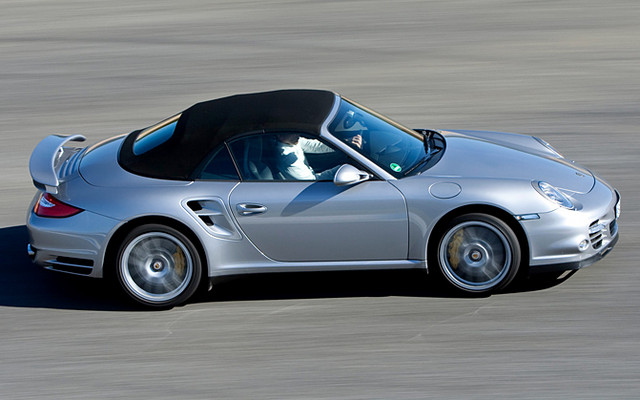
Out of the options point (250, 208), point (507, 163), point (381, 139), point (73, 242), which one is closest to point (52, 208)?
point (73, 242)

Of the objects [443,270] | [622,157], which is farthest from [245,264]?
[622,157]

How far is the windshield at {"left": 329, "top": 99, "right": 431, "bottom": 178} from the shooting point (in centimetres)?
639

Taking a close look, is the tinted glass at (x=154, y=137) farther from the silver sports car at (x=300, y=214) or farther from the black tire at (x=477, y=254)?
the black tire at (x=477, y=254)

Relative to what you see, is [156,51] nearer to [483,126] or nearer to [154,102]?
[154,102]

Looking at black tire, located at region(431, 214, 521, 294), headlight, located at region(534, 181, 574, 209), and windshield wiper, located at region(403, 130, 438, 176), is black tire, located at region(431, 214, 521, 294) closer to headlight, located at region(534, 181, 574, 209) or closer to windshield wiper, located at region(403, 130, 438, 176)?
headlight, located at region(534, 181, 574, 209)

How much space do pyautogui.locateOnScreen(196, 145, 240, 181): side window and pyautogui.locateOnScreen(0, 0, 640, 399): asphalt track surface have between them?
82 centimetres

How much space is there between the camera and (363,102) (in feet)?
37.3

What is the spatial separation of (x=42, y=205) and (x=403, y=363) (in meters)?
2.95

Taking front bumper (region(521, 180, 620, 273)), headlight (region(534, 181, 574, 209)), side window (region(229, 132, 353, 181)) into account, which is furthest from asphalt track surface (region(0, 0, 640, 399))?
side window (region(229, 132, 353, 181))

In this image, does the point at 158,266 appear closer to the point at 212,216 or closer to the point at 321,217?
the point at 212,216

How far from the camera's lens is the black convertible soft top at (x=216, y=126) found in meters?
6.35

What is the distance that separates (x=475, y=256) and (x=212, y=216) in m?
1.83

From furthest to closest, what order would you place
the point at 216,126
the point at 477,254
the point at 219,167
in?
the point at 216,126 < the point at 219,167 < the point at 477,254

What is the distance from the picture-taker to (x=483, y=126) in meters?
10.3
